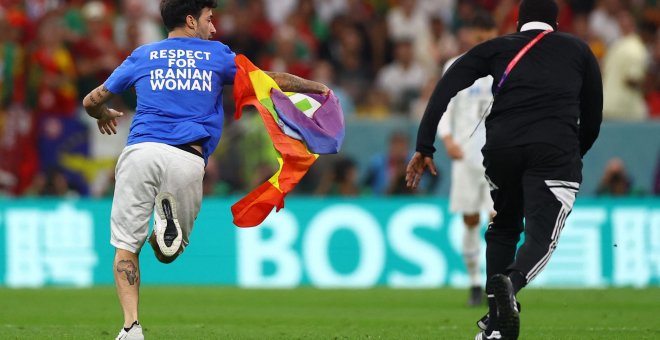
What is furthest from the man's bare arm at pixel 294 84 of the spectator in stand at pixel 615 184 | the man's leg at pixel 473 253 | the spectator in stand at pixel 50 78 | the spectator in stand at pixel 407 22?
the spectator in stand at pixel 407 22

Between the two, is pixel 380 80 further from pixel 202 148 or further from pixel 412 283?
pixel 202 148

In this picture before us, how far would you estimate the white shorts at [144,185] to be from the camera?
8.33 m

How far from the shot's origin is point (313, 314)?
486 inches

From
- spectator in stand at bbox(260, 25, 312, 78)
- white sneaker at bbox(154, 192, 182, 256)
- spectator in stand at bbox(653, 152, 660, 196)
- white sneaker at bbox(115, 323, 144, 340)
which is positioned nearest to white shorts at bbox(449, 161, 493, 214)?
white sneaker at bbox(154, 192, 182, 256)

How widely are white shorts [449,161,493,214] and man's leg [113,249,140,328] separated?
212 inches

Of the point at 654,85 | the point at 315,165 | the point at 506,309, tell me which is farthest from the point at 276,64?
the point at 506,309

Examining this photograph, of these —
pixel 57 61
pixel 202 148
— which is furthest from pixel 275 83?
pixel 57 61

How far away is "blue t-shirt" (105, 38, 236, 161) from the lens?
8438 millimetres

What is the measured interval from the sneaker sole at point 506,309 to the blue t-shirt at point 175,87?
2187 mm

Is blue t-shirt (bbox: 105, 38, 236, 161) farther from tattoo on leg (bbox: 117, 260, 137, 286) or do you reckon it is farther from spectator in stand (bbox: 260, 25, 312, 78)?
spectator in stand (bbox: 260, 25, 312, 78)

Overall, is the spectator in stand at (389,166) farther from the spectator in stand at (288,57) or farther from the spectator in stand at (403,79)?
the spectator in stand at (288,57)

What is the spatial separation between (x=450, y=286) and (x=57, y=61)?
268 inches

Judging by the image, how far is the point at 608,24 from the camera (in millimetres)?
21219

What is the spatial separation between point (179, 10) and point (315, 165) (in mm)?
10219
